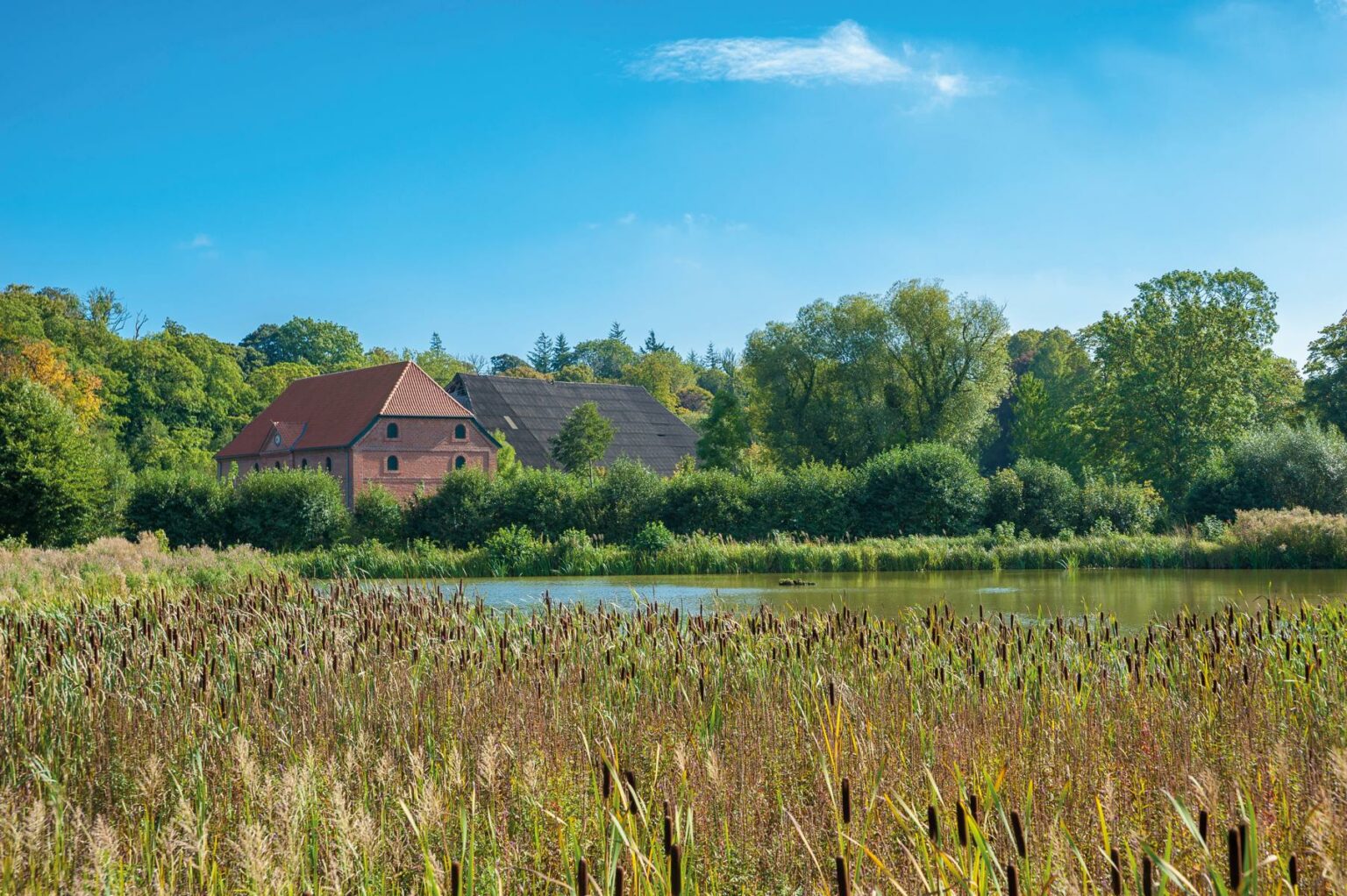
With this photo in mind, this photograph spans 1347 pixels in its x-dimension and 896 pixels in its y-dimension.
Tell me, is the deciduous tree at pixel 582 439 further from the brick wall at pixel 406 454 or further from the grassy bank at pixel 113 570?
the grassy bank at pixel 113 570

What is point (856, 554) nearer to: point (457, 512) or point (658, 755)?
point (457, 512)

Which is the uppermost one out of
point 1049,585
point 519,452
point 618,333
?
point 618,333

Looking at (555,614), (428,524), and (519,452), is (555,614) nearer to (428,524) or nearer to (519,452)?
(428,524)

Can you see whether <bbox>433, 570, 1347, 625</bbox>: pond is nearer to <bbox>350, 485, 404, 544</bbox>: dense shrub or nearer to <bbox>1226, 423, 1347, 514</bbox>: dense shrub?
<bbox>1226, 423, 1347, 514</bbox>: dense shrub

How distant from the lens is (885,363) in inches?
2055

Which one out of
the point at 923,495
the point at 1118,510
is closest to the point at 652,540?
the point at 923,495

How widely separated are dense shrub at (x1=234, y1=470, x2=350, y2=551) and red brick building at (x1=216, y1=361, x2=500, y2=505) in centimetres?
1577

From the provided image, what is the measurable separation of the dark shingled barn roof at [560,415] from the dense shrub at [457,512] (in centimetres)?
2289

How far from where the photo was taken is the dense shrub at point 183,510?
34344mm

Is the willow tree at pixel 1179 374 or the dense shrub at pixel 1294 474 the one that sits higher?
the willow tree at pixel 1179 374

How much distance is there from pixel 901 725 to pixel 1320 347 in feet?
144

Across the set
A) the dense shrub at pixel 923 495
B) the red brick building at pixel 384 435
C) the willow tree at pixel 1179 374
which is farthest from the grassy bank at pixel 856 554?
the red brick building at pixel 384 435

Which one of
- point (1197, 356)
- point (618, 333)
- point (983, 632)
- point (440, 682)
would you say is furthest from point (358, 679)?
point (618, 333)

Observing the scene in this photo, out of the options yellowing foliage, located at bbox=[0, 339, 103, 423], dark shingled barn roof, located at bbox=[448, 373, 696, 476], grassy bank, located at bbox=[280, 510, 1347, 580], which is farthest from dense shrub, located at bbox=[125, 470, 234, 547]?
yellowing foliage, located at bbox=[0, 339, 103, 423]
